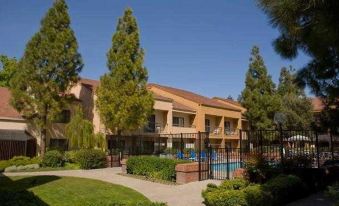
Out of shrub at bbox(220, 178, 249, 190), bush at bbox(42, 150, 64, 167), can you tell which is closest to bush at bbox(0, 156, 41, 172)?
bush at bbox(42, 150, 64, 167)

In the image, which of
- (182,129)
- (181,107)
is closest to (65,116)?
(182,129)

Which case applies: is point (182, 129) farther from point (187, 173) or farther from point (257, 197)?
point (257, 197)

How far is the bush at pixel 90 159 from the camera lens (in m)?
25.5

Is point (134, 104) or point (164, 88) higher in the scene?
point (164, 88)

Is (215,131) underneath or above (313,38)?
underneath

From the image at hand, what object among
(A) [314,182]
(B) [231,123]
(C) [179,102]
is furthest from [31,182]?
(B) [231,123]

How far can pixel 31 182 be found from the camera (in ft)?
58.0

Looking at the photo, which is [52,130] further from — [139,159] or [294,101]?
[294,101]

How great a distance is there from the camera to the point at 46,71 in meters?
31.0

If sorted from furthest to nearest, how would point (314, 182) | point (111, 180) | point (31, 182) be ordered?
point (111, 180), point (31, 182), point (314, 182)

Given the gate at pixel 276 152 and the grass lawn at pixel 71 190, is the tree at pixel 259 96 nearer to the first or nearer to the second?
the gate at pixel 276 152

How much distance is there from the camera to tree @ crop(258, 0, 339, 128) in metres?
5.89

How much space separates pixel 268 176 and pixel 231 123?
141ft

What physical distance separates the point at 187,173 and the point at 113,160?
425 inches
